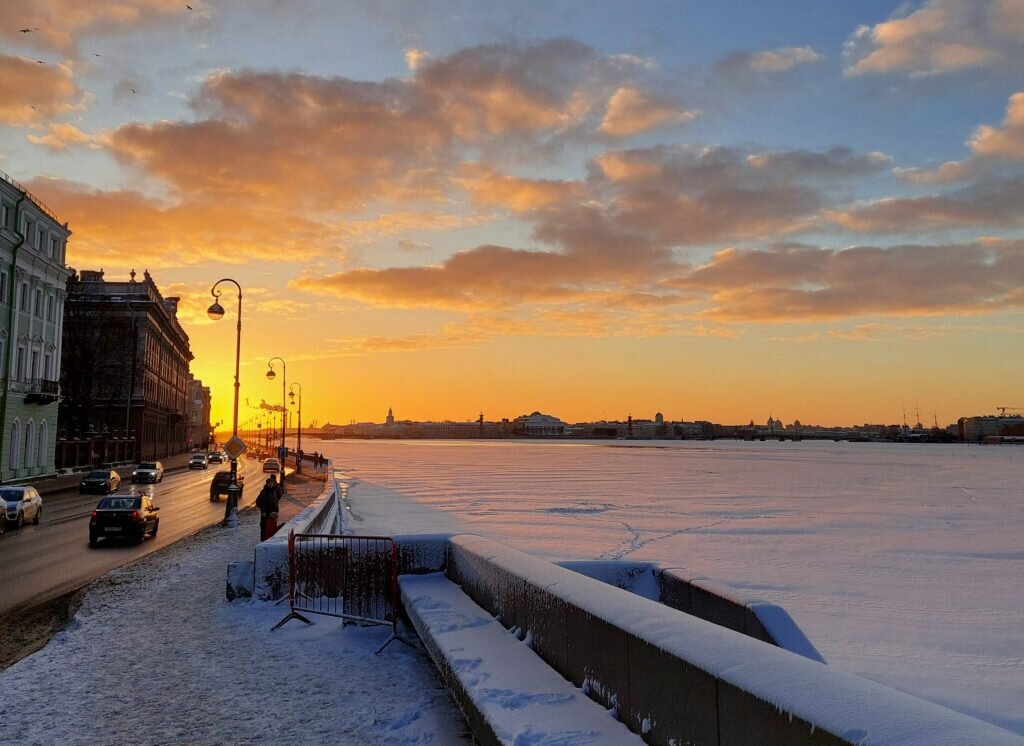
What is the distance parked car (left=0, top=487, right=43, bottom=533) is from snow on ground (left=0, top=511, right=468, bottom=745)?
1646 centimetres

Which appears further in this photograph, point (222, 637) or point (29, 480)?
point (29, 480)

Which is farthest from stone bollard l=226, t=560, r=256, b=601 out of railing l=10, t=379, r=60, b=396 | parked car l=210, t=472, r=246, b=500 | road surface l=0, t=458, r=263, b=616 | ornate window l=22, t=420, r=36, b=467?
ornate window l=22, t=420, r=36, b=467

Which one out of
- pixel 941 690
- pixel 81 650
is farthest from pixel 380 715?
pixel 941 690

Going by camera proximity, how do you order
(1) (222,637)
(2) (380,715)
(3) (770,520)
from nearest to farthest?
(2) (380,715), (1) (222,637), (3) (770,520)

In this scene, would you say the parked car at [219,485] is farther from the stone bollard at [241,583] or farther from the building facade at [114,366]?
the building facade at [114,366]

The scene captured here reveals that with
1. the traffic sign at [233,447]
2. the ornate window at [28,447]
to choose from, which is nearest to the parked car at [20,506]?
the traffic sign at [233,447]

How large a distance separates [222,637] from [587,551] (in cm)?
1098

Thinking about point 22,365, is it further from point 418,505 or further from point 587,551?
point 587,551

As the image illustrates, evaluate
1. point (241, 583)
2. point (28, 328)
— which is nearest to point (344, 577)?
point (241, 583)

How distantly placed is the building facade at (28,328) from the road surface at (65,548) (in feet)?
47.1

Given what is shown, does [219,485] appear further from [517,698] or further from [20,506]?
[517,698]

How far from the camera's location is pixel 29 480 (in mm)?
48469

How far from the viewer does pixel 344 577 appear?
1047cm

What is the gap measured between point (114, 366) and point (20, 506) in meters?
67.0
